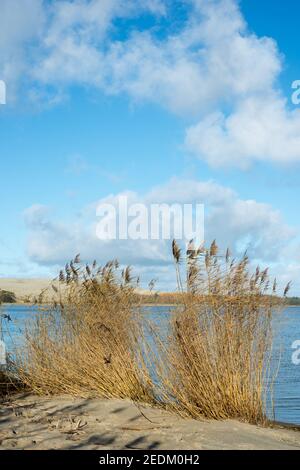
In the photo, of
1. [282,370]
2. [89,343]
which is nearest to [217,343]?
[89,343]

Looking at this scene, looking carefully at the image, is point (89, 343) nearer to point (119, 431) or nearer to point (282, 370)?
point (119, 431)

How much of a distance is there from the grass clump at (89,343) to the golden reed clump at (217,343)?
95cm

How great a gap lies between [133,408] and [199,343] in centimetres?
138

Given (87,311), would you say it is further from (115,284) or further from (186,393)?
(186,393)

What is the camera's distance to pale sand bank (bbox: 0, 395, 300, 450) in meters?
6.21

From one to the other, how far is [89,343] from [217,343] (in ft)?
8.38

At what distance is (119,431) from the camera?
688 cm

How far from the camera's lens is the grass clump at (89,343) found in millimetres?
8875

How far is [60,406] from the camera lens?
330 inches

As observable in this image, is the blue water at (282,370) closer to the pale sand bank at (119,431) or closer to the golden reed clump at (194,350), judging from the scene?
the golden reed clump at (194,350)

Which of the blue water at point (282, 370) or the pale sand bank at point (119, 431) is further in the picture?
the blue water at point (282, 370)

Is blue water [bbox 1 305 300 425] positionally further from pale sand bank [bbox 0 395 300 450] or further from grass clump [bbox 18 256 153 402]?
pale sand bank [bbox 0 395 300 450]

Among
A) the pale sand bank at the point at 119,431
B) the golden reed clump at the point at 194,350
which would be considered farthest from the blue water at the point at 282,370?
the pale sand bank at the point at 119,431

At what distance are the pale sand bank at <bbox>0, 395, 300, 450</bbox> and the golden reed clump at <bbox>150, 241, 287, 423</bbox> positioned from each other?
307 millimetres
